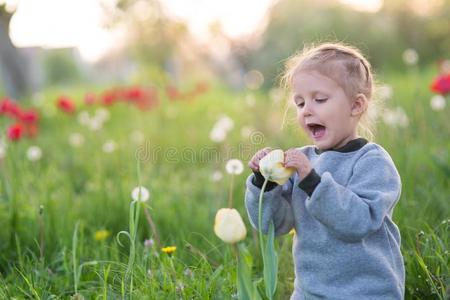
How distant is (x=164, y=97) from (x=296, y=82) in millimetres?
4945

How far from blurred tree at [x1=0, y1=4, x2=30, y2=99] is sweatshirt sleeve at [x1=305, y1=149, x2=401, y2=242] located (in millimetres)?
6627

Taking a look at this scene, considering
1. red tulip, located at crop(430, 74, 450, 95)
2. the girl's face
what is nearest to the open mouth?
the girl's face

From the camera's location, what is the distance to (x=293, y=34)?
8.16 meters

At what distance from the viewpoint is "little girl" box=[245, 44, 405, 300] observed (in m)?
1.33

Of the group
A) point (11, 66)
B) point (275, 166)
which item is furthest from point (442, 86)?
point (11, 66)

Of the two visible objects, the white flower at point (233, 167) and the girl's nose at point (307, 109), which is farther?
the white flower at point (233, 167)

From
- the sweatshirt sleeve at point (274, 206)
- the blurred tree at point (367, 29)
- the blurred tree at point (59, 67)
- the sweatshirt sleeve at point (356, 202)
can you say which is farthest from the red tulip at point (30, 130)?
the blurred tree at point (59, 67)

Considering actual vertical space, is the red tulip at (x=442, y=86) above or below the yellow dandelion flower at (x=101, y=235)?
above

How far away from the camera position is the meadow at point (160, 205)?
1733mm

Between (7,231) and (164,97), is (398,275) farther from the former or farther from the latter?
(164,97)

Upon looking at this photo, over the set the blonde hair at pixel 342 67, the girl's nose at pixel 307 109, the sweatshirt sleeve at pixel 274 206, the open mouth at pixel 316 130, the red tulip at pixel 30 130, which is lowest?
the red tulip at pixel 30 130

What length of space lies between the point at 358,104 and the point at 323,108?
12cm

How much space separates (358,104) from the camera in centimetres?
151

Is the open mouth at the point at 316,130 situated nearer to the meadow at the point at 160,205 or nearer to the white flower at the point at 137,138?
the meadow at the point at 160,205
